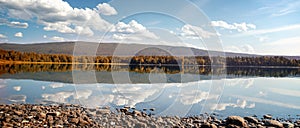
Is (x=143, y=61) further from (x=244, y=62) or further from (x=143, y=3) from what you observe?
(x=143, y=3)

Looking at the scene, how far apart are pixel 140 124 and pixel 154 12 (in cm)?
471

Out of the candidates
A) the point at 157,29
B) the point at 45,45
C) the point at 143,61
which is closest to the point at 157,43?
the point at 157,29

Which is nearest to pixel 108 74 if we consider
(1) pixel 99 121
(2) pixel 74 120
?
(1) pixel 99 121

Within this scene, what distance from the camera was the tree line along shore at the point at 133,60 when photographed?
80.1 m

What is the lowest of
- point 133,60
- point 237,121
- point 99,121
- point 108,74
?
point 237,121

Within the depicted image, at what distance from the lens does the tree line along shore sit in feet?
263

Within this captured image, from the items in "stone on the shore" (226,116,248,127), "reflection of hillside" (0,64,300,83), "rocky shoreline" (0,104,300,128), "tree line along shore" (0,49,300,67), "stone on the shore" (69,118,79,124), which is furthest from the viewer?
"tree line along shore" (0,49,300,67)

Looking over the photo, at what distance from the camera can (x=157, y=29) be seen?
36.2 feet

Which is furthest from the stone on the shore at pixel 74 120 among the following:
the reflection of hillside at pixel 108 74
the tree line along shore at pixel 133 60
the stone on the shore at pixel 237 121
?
the tree line along shore at pixel 133 60

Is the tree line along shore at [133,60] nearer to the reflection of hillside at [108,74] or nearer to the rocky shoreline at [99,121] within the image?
the reflection of hillside at [108,74]

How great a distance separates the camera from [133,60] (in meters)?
99.0

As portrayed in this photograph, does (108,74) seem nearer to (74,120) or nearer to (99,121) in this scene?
(99,121)

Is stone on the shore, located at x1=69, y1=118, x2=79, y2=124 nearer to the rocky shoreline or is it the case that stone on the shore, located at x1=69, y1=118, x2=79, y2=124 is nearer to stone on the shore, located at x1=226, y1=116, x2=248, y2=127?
the rocky shoreline

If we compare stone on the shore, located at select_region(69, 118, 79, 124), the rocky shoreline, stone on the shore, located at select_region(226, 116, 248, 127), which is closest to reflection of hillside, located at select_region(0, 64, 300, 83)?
the rocky shoreline
